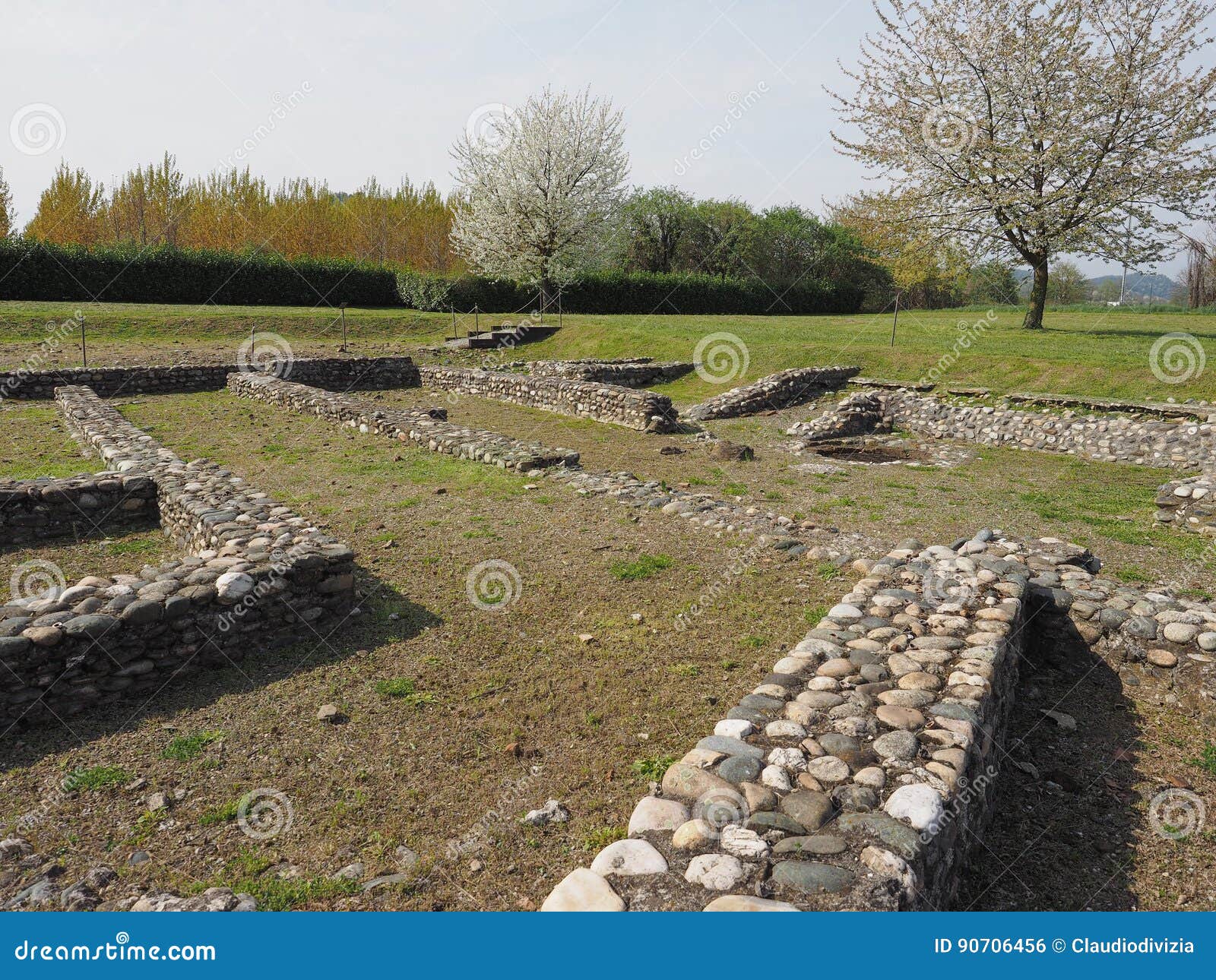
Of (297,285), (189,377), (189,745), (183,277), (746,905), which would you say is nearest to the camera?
(746,905)

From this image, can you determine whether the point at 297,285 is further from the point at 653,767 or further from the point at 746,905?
the point at 746,905

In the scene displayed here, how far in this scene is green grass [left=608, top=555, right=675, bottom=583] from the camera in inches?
283

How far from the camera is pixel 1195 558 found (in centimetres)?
796

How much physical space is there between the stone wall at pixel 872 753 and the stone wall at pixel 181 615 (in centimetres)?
361

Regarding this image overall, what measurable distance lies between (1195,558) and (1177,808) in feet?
16.2

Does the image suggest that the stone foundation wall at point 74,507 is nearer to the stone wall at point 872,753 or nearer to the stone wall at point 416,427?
the stone wall at point 416,427

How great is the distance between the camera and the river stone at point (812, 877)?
9.07 ft

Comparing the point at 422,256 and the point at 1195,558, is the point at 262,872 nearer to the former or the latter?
the point at 1195,558

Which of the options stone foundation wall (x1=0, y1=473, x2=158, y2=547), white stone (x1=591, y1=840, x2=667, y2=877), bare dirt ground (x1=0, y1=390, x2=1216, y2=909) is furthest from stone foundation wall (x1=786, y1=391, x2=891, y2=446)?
white stone (x1=591, y1=840, x2=667, y2=877)

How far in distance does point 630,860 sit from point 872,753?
134cm

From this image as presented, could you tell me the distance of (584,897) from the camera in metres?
2.80

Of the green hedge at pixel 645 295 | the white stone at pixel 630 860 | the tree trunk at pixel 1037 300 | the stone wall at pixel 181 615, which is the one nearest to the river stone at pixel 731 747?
the white stone at pixel 630 860

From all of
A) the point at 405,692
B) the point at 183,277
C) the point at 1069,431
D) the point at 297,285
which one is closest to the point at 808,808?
the point at 405,692

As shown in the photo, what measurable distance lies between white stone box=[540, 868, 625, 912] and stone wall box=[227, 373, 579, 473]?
8375mm
